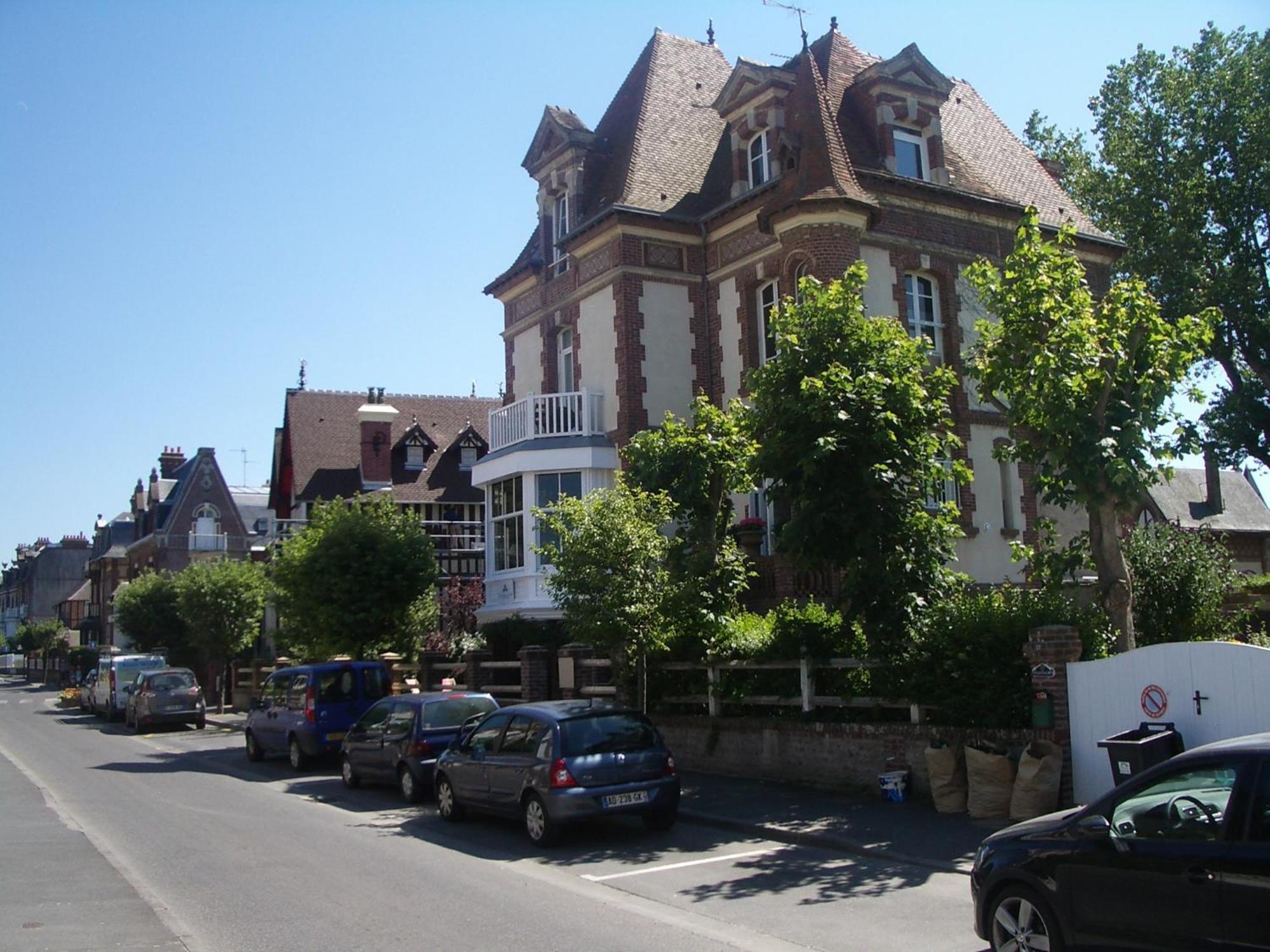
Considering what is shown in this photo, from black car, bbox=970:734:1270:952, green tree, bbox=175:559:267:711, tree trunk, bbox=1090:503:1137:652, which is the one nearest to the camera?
black car, bbox=970:734:1270:952

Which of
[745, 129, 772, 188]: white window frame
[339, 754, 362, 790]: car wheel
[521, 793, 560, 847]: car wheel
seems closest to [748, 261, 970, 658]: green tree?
[521, 793, 560, 847]: car wheel

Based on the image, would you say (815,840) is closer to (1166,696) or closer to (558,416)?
(1166,696)

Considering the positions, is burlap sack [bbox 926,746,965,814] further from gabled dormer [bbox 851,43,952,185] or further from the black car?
gabled dormer [bbox 851,43,952,185]

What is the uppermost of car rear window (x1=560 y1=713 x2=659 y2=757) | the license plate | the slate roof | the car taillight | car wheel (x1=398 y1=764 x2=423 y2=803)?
the slate roof

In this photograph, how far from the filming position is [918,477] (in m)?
14.3

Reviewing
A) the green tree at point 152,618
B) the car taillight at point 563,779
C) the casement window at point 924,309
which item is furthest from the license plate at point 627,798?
the green tree at point 152,618

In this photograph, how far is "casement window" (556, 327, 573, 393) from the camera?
26636 mm

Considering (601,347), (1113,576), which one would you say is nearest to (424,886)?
(1113,576)

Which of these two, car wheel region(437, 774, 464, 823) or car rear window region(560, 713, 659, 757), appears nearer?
car rear window region(560, 713, 659, 757)

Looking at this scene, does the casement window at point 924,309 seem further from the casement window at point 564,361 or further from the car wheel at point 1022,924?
the car wheel at point 1022,924

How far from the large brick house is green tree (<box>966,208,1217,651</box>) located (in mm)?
7489

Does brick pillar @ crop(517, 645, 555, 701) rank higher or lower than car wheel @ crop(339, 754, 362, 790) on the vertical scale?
higher

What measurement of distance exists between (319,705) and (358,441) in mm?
29873

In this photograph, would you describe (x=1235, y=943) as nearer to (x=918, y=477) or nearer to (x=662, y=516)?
(x=918, y=477)
